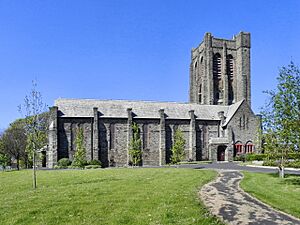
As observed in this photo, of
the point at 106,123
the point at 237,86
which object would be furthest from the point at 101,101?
the point at 237,86

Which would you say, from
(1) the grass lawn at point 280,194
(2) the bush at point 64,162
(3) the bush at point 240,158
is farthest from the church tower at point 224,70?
(1) the grass lawn at point 280,194

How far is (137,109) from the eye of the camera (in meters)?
54.8

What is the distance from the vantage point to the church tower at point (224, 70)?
69938 mm

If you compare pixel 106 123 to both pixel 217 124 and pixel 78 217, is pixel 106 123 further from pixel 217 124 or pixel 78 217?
pixel 78 217

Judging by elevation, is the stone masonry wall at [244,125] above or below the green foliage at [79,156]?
above

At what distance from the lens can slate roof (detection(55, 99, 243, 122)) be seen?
168ft

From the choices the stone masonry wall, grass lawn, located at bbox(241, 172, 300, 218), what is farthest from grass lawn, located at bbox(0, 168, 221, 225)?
the stone masonry wall

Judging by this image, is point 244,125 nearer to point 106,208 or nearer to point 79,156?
point 79,156

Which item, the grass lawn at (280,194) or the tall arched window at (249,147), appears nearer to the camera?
the grass lawn at (280,194)

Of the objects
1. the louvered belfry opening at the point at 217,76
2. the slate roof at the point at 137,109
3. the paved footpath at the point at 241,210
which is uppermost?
the louvered belfry opening at the point at 217,76

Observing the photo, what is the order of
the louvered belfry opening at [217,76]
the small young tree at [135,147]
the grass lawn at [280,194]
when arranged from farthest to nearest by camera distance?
the louvered belfry opening at [217,76] → the small young tree at [135,147] → the grass lawn at [280,194]

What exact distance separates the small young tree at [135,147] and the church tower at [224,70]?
2464cm

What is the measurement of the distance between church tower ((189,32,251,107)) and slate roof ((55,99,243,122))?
9577 mm

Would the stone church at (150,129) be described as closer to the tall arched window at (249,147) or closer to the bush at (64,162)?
the tall arched window at (249,147)
